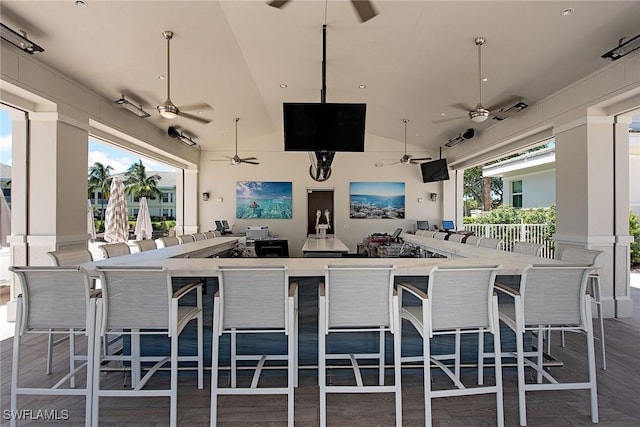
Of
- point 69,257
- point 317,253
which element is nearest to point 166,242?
point 69,257

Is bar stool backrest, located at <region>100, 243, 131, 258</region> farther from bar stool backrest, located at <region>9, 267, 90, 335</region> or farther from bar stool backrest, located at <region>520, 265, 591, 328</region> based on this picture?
bar stool backrest, located at <region>520, 265, 591, 328</region>

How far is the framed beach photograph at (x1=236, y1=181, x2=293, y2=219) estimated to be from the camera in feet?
32.0

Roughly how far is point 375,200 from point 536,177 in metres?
6.10

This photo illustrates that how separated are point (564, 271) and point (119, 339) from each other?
4.02m

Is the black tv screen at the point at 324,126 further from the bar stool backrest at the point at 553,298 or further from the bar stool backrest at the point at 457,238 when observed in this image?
the bar stool backrest at the point at 457,238

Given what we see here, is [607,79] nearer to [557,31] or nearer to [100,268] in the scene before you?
[557,31]

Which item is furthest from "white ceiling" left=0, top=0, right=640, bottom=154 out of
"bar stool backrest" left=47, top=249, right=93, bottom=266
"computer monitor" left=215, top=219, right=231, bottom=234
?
"computer monitor" left=215, top=219, right=231, bottom=234

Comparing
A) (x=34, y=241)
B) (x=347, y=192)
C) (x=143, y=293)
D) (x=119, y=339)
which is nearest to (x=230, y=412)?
(x=143, y=293)

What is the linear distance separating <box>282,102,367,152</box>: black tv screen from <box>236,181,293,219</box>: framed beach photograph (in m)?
6.38

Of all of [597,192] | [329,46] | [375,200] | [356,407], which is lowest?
[356,407]

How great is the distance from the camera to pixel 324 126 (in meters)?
3.36

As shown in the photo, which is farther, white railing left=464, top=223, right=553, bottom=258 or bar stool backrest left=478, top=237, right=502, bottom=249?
white railing left=464, top=223, right=553, bottom=258

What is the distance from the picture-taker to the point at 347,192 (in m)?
9.80

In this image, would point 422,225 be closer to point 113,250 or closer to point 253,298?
point 113,250
